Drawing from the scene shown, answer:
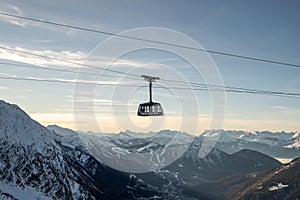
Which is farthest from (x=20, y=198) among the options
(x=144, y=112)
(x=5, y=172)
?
(x=144, y=112)

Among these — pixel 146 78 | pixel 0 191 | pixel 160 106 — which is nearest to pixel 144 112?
pixel 160 106

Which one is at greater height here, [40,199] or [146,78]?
[146,78]

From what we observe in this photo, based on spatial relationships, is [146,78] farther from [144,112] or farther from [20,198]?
[20,198]

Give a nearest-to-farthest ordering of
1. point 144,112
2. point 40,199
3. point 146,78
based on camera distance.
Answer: point 146,78 < point 144,112 < point 40,199

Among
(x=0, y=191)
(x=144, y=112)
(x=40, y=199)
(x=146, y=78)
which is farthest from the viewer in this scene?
(x=40, y=199)

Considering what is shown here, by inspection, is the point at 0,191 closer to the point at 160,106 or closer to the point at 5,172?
the point at 5,172

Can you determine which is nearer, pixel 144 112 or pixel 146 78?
pixel 146 78
